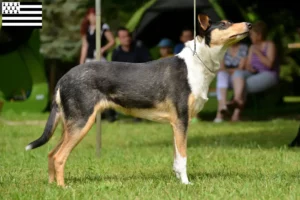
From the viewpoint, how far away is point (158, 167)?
8.63 metres

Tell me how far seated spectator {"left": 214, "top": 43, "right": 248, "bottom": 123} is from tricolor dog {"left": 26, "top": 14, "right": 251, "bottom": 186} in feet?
27.7

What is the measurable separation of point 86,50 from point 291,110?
17.9ft

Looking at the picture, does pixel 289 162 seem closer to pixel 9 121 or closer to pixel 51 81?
pixel 9 121

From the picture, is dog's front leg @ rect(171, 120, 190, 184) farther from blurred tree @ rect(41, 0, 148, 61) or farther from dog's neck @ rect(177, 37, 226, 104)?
blurred tree @ rect(41, 0, 148, 61)

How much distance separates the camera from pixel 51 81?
2058cm

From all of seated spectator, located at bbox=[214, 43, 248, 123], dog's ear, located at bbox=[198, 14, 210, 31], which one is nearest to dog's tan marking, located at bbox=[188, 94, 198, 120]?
dog's ear, located at bbox=[198, 14, 210, 31]

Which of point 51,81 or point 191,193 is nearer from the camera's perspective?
point 191,193

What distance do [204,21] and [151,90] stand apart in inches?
31.2

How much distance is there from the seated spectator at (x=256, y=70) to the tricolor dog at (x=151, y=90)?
8485 millimetres

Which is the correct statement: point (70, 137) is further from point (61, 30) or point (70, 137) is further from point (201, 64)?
point (61, 30)

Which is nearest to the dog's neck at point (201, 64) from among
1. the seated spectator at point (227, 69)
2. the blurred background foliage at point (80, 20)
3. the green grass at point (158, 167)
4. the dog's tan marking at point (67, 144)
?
the green grass at point (158, 167)

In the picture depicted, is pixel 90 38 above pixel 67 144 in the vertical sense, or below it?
below

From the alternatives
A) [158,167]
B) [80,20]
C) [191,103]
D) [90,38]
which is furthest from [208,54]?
[80,20]

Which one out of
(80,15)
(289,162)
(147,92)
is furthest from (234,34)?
(80,15)
